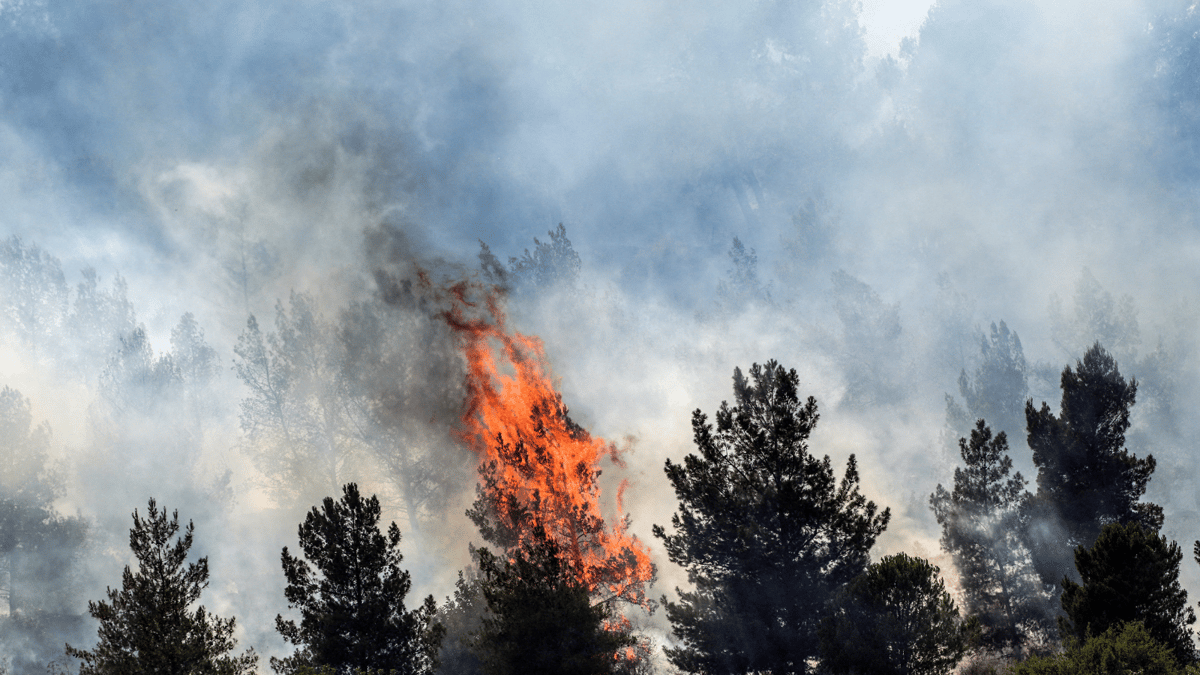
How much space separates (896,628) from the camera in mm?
18688

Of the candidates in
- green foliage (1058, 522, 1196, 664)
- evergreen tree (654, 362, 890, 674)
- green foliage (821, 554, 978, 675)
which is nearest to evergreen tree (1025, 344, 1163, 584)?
green foliage (1058, 522, 1196, 664)

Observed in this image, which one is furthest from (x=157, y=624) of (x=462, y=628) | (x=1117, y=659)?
(x=1117, y=659)

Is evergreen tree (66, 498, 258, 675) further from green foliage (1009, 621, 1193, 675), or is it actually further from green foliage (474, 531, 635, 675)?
green foliage (1009, 621, 1193, 675)

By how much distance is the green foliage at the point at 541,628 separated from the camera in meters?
19.5

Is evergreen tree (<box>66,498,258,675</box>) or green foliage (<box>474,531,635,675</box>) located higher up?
evergreen tree (<box>66,498,258,675</box>)

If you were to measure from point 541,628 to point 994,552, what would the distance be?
19.6 m

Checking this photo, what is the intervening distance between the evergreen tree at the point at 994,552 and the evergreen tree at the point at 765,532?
411 inches

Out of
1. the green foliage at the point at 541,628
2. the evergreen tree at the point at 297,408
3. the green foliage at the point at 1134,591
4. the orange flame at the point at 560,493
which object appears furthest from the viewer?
the evergreen tree at the point at 297,408

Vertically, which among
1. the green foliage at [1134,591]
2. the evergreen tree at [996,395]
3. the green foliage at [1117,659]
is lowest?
the green foliage at [1117,659]

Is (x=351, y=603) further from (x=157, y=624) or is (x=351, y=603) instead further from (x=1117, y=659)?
(x=1117, y=659)

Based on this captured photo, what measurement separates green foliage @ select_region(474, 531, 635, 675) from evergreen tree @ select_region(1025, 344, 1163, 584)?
58.5 ft

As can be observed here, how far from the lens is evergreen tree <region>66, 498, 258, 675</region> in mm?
18672

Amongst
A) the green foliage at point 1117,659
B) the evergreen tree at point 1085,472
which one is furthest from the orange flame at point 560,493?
the green foliage at point 1117,659

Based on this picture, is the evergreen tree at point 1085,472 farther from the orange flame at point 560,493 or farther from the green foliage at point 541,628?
the green foliage at point 541,628
